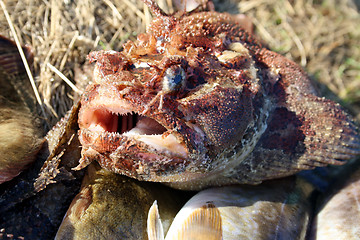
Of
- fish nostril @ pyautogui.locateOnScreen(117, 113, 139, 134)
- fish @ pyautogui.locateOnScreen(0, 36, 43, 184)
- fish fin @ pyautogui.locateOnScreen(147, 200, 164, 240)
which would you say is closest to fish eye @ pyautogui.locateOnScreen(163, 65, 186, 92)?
fish nostril @ pyautogui.locateOnScreen(117, 113, 139, 134)

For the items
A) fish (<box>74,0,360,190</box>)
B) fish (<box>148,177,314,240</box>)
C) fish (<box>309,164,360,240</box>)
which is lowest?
fish (<box>309,164,360,240</box>)

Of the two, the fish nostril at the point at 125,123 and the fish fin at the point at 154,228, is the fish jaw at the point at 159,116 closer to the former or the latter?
the fish nostril at the point at 125,123

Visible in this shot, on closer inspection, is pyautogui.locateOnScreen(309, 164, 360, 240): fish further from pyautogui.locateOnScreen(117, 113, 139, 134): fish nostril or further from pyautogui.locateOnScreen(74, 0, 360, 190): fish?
pyautogui.locateOnScreen(117, 113, 139, 134): fish nostril

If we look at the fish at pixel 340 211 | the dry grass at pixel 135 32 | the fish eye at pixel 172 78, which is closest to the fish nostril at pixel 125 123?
the fish eye at pixel 172 78

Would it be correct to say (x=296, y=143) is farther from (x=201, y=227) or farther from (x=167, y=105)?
(x=167, y=105)

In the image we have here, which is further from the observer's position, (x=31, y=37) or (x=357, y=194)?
(x=31, y=37)

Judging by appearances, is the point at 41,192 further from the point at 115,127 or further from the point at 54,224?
the point at 115,127

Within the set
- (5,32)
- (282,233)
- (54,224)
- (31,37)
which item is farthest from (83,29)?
(282,233)
